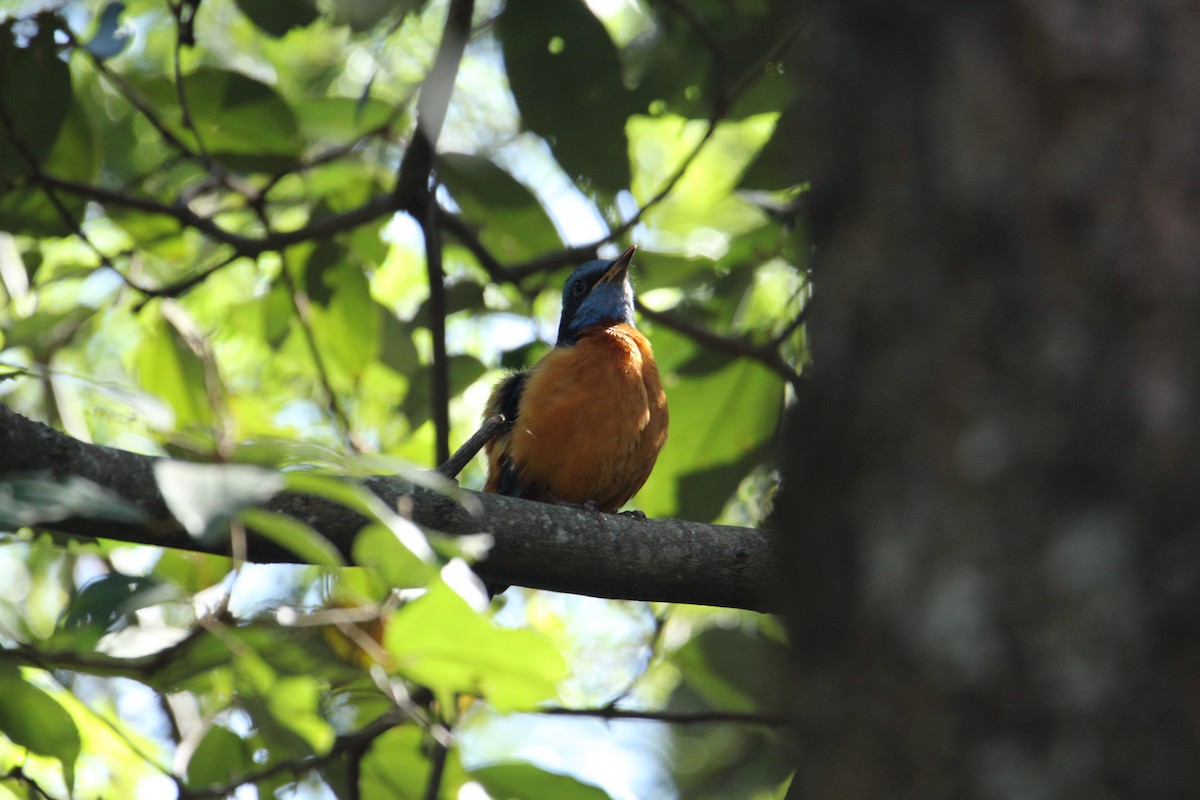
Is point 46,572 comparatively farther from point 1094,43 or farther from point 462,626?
point 1094,43

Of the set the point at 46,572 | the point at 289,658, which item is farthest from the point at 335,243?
the point at 46,572

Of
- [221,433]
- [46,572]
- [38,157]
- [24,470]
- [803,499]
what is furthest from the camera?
[46,572]

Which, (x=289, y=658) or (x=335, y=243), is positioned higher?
(x=335, y=243)

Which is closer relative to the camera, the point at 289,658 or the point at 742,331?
the point at 289,658

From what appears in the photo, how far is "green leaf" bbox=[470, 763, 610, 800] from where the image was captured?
2.98 m

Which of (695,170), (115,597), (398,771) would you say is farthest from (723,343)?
(695,170)

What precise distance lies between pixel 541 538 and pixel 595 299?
13.0 feet

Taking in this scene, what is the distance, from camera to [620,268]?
6441 mm

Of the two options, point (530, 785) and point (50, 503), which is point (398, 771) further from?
point (50, 503)

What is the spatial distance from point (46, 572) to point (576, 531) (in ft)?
19.8

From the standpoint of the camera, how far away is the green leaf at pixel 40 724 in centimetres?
294

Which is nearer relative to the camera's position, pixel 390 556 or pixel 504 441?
pixel 390 556

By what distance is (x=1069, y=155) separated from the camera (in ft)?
4.22

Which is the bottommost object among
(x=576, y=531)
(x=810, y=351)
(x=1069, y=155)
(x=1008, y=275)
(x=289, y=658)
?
(x=289, y=658)
